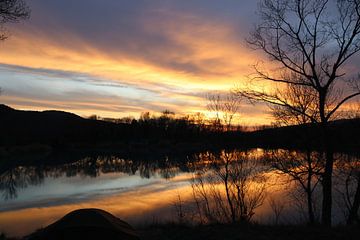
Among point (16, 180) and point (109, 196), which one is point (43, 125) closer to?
point (16, 180)

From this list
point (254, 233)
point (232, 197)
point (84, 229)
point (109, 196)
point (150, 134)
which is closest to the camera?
point (84, 229)

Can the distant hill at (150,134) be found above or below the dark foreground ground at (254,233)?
above

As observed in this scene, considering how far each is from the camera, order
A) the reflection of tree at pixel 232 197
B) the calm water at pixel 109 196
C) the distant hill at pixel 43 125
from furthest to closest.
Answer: the distant hill at pixel 43 125 → the calm water at pixel 109 196 → the reflection of tree at pixel 232 197

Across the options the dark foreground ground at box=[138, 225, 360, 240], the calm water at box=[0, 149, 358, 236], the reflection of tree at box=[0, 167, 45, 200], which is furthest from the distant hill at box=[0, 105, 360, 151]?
the reflection of tree at box=[0, 167, 45, 200]

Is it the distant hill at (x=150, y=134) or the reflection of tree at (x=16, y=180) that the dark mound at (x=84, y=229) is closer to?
the distant hill at (x=150, y=134)

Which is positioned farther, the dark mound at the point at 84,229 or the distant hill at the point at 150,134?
A: the distant hill at the point at 150,134

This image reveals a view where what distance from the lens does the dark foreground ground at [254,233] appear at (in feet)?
31.8

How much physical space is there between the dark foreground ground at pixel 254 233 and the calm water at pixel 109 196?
4272 millimetres

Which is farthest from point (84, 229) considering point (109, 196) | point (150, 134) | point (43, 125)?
point (43, 125)

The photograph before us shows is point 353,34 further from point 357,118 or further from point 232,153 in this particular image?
point 232,153

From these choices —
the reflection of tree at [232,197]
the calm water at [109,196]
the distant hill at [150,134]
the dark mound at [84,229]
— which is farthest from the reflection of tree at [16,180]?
the dark mound at [84,229]

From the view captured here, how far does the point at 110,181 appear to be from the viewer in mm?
31531

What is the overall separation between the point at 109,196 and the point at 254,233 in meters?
15.2

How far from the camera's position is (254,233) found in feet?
33.6
